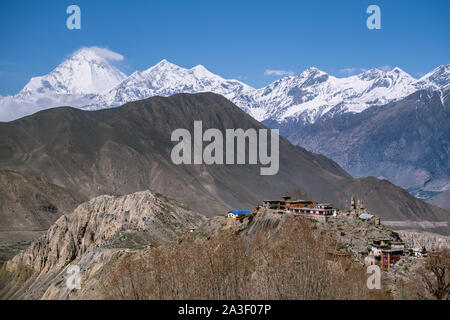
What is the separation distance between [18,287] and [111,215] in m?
23.7

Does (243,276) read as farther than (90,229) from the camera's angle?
No

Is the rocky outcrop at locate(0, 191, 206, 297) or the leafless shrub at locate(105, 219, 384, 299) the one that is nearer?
the leafless shrub at locate(105, 219, 384, 299)

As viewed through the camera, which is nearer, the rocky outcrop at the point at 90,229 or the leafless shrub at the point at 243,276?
the leafless shrub at the point at 243,276

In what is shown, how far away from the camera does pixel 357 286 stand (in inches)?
1561

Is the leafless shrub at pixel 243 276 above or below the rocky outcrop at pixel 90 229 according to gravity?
below

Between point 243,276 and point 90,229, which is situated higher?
point 90,229

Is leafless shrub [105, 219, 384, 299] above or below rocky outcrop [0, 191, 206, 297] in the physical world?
below
